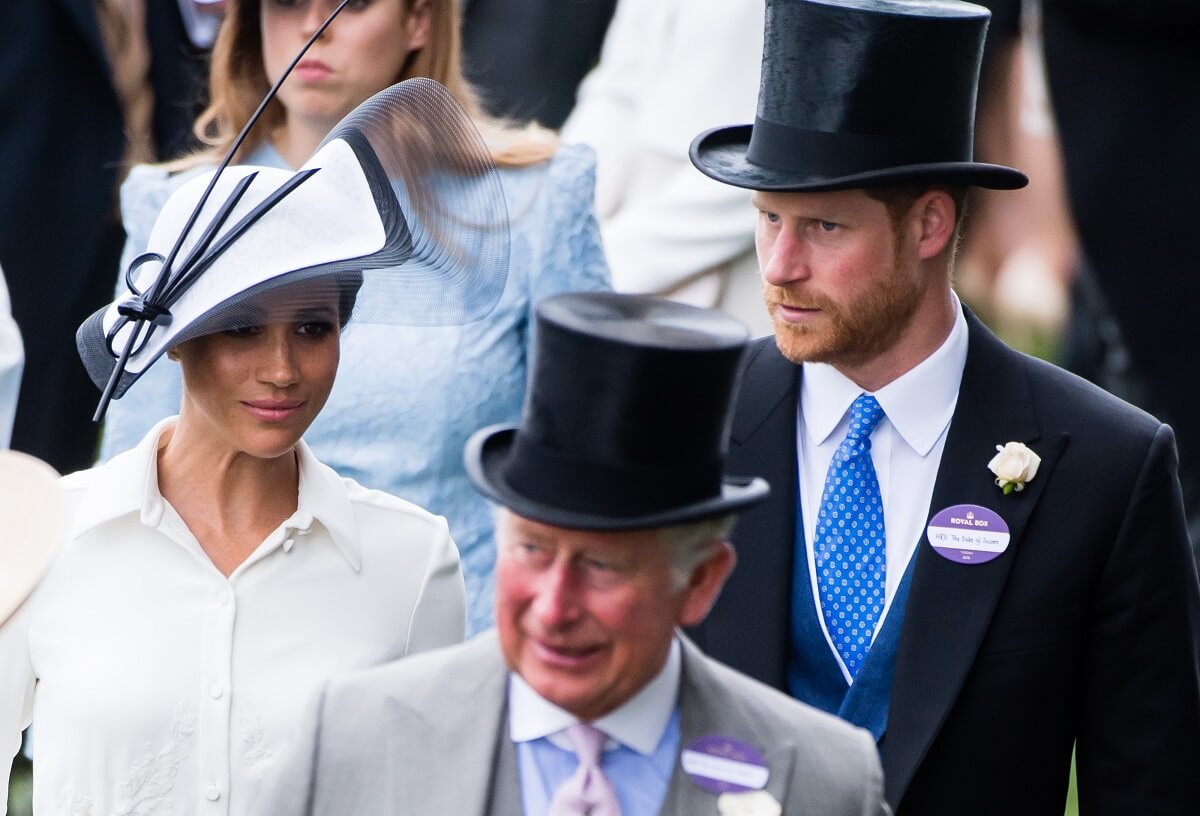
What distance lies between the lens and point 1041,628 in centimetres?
397

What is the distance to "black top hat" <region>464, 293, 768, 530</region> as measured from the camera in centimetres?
303

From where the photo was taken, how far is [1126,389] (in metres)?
6.89

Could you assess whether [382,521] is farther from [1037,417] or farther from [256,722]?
[1037,417]

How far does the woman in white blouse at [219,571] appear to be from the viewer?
145 inches

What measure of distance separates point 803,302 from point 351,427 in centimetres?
127

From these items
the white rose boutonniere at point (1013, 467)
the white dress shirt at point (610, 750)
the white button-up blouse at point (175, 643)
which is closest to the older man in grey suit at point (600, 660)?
the white dress shirt at point (610, 750)

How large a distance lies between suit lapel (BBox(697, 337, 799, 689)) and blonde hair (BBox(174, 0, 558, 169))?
103 cm

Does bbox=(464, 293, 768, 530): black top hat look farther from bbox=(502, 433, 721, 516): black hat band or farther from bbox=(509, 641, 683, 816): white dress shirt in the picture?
bbox=(509, 641, 683, 816): white dress shirt

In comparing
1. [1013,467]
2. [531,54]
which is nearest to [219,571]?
[1013,467]

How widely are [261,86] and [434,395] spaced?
33.4 inches

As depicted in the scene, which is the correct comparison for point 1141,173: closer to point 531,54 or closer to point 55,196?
point 531,54

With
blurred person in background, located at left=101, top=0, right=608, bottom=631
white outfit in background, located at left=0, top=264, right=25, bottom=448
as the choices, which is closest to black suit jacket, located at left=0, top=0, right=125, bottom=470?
white outfit in background, located at left=0, top=264, right=25, bottom=448

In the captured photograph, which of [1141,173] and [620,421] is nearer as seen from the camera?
[620,421]

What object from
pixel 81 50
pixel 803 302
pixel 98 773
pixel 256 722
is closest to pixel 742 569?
pixel 803 302
